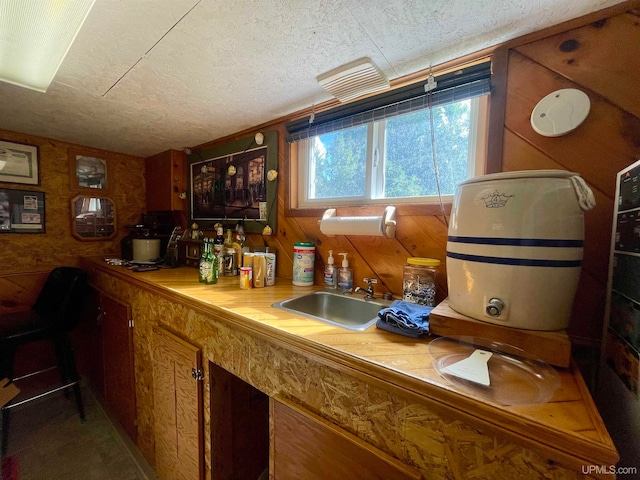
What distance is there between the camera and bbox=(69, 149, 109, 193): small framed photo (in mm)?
2010

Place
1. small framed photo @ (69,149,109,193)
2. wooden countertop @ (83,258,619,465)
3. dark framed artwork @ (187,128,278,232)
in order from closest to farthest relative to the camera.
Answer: wooden countertop @ (83,258,619,465), dark framed artwork @ (187,128,278,232), small framed photo @ (69,149,109,193)

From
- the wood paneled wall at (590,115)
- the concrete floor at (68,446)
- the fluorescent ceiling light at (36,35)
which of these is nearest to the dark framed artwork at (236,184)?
the fluorescent ceiling light at (36,35)

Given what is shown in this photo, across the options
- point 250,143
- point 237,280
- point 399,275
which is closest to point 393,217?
point 399,275

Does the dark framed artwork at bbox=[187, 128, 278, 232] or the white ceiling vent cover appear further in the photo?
the dark framed artwork at bbox=[187, 128, 278, 232]

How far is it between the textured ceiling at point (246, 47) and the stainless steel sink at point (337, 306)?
0.98m

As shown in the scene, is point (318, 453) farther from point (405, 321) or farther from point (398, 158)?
point (398, 158)

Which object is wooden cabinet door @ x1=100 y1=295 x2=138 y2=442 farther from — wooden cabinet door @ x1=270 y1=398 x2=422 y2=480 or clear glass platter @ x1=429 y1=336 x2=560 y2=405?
clear glass platter @ x1=429 y1=336 x2=560 y2=405

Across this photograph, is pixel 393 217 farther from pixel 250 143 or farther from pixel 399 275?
pixel 250 143

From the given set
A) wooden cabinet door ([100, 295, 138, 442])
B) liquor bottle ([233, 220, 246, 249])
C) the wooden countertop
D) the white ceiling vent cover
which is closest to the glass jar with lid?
the wooden countertop

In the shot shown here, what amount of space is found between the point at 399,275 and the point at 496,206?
59 cm

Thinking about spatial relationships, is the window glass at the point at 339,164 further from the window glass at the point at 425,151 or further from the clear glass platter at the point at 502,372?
the clear glass platter at the point at 502,372

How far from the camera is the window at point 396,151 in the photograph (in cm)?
100

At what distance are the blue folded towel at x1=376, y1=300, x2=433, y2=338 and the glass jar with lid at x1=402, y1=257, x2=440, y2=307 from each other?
0.13 m

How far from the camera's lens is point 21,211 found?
1.81 meters
